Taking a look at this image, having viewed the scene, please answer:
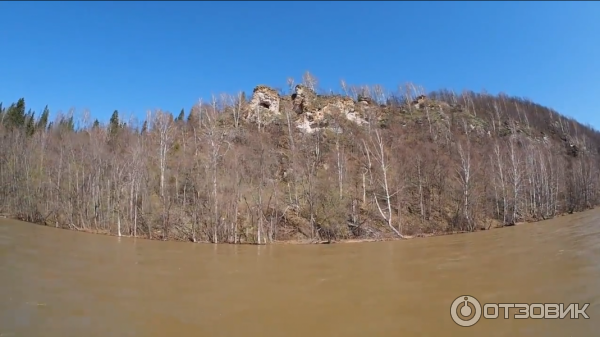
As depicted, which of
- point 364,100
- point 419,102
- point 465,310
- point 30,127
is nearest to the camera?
point 465,310

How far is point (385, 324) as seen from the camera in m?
7.22

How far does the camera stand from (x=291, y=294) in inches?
403

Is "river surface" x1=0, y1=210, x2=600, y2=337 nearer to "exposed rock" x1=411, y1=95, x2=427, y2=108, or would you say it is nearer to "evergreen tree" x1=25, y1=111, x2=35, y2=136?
"evergreen tree" x1=25, y1=111, x2=35, y2=136

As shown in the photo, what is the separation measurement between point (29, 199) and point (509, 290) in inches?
1793

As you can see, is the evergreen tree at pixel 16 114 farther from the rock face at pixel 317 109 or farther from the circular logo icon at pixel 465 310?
the circular logo icon at pixel 465 310

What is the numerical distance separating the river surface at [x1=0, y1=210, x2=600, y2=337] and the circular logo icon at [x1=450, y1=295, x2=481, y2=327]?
0.17 m

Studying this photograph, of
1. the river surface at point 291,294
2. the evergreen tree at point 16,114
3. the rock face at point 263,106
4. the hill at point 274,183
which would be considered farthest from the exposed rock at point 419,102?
the evergreen tree at point 16,114

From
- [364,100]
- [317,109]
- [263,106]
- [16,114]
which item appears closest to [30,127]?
[16,114]

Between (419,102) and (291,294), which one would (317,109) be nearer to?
(419,102)

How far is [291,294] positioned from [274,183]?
2688 cm

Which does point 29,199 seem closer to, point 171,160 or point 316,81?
point 171,160

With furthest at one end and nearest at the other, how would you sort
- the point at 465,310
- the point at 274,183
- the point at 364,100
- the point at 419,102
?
1. the point at 419,102
2. the point at 364,100
3. the point at 274,183
4. the point at 465,310

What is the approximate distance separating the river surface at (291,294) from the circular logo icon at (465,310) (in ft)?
0.55

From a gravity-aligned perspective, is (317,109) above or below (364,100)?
below
